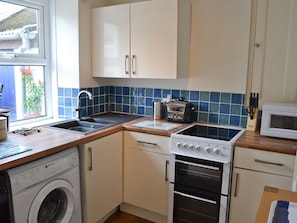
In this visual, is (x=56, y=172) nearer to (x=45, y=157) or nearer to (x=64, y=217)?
(x=45, y=157)

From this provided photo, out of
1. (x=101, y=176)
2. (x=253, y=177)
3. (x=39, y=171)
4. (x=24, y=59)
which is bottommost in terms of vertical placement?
(x=101, y=176)

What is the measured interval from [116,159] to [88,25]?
1.33 metres

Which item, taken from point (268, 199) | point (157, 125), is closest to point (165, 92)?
point (157, 125)

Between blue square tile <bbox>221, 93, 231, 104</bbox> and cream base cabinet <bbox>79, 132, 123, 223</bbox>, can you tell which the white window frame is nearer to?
cream base cabinet <bbox>79, 132, 123, 223</bbox>

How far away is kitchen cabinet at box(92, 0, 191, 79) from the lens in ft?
7.52

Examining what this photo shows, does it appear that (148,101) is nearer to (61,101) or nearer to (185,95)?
(185,95)

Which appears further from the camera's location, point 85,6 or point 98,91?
point 98,91

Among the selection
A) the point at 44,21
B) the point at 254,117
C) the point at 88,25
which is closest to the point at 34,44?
the point at 44,21

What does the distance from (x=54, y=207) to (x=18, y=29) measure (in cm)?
157

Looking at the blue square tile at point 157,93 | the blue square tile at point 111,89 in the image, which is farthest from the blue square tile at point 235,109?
the blue square tile at point 111,89

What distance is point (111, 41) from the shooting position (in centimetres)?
257

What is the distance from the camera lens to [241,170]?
6.38ft

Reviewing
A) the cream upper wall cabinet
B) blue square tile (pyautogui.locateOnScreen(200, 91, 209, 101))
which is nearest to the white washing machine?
blue square tile (pyautogui.locateOnScreen(200, 91, 209, 101))

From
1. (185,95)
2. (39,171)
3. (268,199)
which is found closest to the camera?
(268,199)
